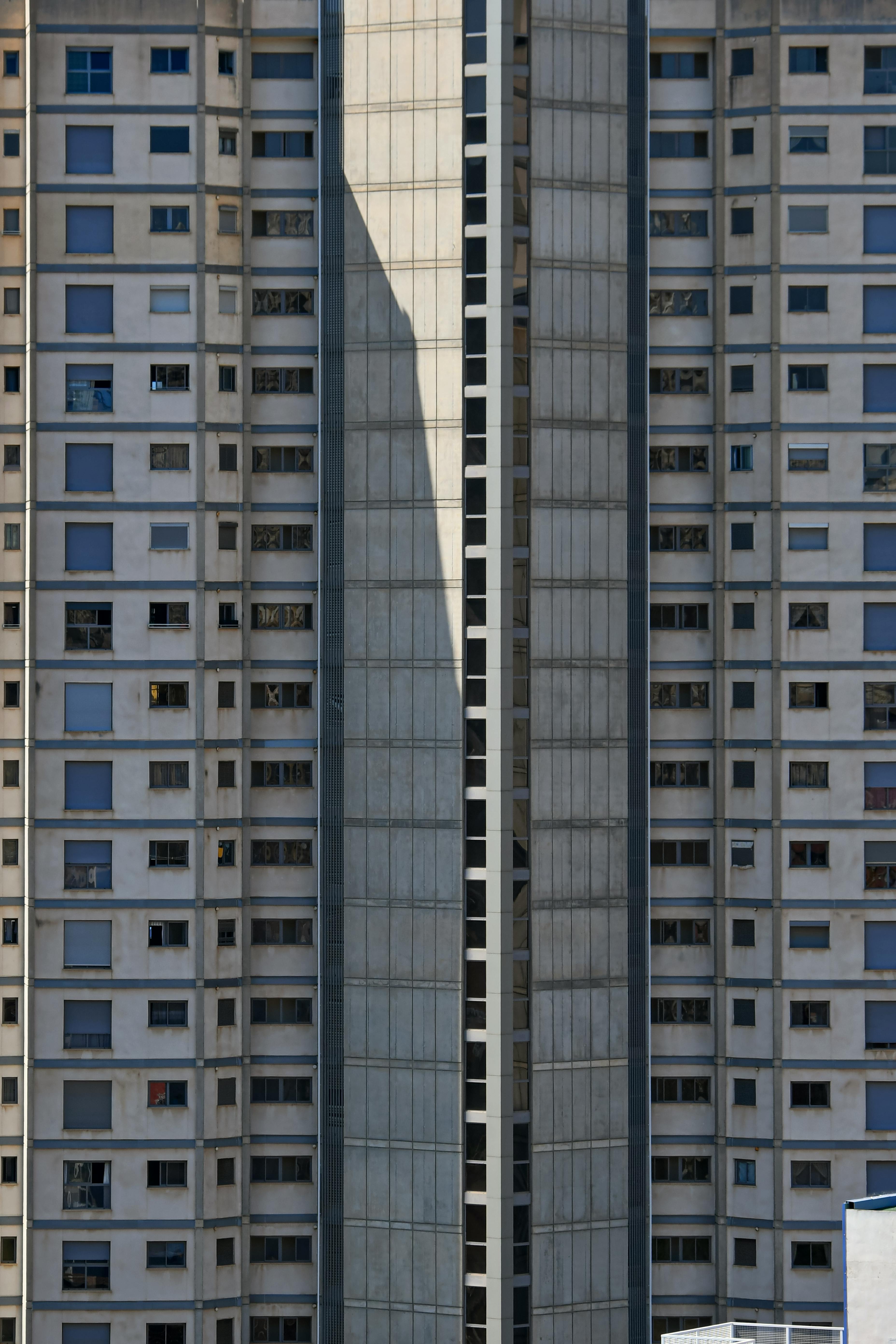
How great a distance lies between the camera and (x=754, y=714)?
4784cm

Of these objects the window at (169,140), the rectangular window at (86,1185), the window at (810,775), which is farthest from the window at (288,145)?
the rectangular window at (86,1185)

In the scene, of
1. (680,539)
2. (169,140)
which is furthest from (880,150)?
(169,140)

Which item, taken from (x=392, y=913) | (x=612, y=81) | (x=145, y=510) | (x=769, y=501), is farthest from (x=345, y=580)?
(x=612, y=81)

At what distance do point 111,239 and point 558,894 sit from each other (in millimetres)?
23427

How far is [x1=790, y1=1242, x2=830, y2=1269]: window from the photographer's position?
46.8m

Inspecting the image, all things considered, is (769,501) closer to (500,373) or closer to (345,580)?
(500,373)

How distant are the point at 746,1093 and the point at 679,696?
472 inches

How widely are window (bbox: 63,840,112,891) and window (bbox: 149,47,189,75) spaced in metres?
23.0

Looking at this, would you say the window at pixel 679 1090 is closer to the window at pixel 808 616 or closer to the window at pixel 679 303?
the window at pixel 808 616

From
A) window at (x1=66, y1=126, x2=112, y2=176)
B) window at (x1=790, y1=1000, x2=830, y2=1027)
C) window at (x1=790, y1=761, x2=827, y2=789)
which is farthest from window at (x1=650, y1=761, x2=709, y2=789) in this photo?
window at (x1=66, y1=126, x2=112, y2=176)

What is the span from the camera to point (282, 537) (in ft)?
158

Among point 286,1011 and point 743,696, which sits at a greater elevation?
point 743,696

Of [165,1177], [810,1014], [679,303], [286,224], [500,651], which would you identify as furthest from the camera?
[679,303]

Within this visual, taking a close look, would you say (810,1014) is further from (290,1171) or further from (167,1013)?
(167,1013)
